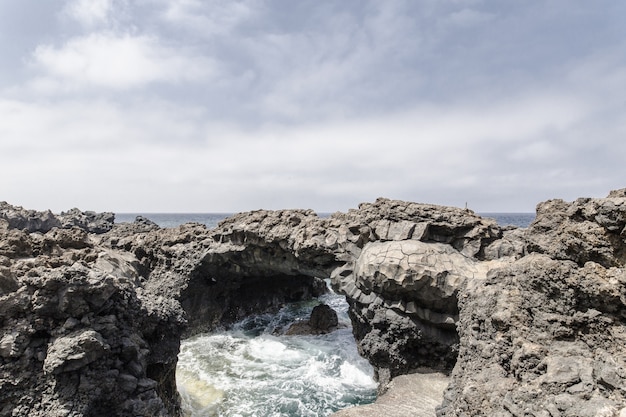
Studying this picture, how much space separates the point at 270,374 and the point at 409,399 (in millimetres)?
6029

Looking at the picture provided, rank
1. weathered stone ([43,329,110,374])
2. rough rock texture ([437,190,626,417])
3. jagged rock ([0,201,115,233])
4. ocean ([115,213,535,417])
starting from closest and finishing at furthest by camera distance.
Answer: rough rock texture ([437,190,626,417]) < weathered stone ([43,329,110,374]) < ocean ([115,213,535,417]) < jagged rock ([0,201,115,233])

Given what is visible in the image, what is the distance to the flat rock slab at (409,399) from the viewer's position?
9289 mm

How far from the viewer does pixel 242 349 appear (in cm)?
1703

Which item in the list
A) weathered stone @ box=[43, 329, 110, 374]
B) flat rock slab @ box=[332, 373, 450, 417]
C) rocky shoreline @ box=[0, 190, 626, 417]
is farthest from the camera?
flat rock slab @ box=[332, 373, 450, 417]

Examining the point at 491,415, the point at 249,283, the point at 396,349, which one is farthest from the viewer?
the point at 249,283

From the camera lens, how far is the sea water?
11703 millimetres

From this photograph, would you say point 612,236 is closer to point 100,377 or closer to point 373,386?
point 100,377

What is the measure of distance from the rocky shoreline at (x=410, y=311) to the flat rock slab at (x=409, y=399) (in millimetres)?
232

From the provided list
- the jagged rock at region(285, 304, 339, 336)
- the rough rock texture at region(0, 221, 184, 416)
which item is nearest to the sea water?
the jagged rock at region(285, 304, 339, 336)

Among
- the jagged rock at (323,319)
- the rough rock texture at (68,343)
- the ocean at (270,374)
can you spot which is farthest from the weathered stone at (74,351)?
the jagged rock at (323,319)

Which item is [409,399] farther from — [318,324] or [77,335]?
[318,324]

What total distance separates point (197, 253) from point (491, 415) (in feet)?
50.6

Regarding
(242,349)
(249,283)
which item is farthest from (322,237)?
(249,283)

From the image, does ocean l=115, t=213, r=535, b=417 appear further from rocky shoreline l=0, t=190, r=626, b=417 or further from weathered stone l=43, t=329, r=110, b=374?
weathered stone l=43, t=329, r=110, b=374
